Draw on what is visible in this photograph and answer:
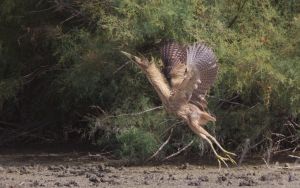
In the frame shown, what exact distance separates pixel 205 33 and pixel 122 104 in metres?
1.79

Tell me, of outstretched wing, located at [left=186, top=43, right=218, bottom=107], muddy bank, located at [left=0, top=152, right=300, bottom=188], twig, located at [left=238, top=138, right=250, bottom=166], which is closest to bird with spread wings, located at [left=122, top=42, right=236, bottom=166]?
outstretched wing, located at [left=186, top=43, right=218, bottom=107]

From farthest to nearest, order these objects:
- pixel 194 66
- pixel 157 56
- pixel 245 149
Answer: pixel 157 56 → pixel 245 149 → pixel 194 66

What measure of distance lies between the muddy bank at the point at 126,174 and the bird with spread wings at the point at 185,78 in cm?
74

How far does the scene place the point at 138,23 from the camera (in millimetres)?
11234

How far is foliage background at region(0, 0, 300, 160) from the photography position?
36.3 ft

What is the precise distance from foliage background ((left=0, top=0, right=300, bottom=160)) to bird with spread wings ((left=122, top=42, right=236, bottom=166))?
1.39m

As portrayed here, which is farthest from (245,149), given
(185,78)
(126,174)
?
(185,78)

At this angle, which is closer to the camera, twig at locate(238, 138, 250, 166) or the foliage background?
the foliage background

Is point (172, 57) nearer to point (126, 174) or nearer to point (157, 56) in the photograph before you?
point (157, 56)

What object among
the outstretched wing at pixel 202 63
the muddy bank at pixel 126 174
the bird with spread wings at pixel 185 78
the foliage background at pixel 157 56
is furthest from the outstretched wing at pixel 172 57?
the muddy bank at pixel 126 174

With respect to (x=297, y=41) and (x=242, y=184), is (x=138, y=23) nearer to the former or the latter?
(x=297, y=41)

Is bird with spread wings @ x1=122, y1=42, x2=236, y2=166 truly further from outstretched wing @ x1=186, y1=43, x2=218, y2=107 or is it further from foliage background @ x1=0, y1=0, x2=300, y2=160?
foliage background @ x1=0, y1=0, x2=300, y2=160

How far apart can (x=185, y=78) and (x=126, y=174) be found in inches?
84.7

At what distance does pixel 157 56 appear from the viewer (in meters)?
11.6
